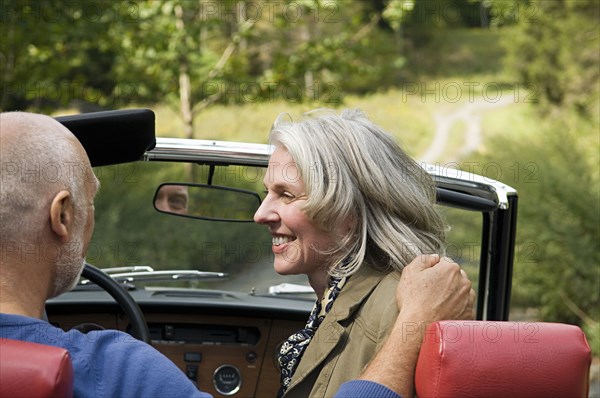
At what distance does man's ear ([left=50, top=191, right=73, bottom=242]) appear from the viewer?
1.75 metres

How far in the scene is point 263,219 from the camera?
2738 mm

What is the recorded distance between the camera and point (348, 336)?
246 cm

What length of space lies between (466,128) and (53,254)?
110 feet

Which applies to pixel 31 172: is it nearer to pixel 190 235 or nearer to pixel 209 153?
pixel 209 153

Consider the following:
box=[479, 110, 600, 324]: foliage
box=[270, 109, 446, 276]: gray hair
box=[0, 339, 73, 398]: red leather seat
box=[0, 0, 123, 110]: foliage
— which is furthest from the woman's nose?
box=[479, 110, 600, 324]: foliage

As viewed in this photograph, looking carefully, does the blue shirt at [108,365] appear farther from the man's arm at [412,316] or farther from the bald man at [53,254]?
the man's arm at [412,316]

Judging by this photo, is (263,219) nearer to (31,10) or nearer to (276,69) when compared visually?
(31,10)

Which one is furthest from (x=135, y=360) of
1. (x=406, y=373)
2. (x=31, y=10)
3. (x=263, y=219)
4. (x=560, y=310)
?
(x=560, y=310)

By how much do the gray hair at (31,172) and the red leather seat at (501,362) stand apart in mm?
825

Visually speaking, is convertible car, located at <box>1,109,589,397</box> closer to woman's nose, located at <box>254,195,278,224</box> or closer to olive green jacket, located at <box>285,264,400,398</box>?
woman's nose, located at <box>254,195,278,224</box>

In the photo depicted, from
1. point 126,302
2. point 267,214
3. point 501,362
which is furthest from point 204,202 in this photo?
point 501,362

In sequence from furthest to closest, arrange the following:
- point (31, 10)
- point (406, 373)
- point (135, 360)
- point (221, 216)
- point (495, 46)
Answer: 1. point (495, 46)
2. point (31, 10)
3. point (221, 216)
4. point (406, 373)
5. point (135, 360)

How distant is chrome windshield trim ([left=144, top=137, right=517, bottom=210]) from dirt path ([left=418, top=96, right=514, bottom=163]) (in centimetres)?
2349

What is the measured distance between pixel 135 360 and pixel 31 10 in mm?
7373
